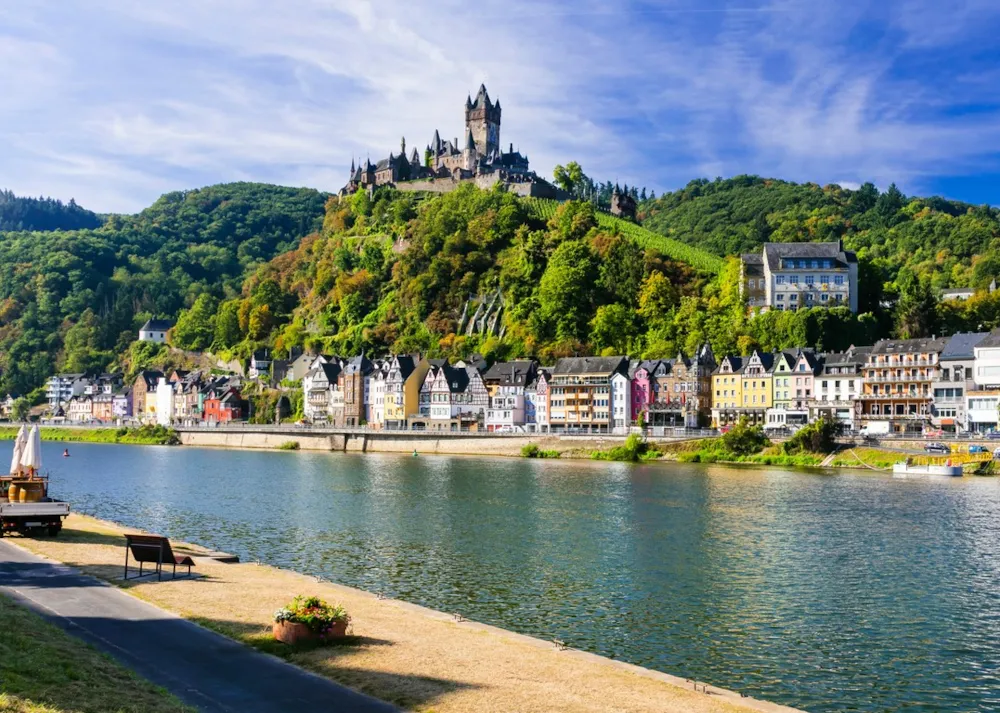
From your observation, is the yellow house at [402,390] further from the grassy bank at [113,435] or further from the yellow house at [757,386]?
the yellow house at [757,386]

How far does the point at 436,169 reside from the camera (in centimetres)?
19462

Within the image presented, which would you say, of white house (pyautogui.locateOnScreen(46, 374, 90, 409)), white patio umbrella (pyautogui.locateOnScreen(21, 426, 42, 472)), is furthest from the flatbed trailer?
white house (pyautogui.locateOnScreen(46, 374, 90, 409))

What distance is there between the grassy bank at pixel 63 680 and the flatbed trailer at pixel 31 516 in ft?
47.5

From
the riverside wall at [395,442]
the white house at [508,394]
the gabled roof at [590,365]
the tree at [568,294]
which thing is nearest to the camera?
the riverside wall at [395,442]

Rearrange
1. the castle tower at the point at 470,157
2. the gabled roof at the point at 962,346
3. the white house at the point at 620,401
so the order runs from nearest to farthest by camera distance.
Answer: the gabled roof at the point at 962,346 → the white house at the point at 620,401 → the castle tower at the point at 470,157

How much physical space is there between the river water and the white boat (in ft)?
12.2

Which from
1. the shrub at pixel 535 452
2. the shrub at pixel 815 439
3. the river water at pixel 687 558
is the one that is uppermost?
the shrub at pixel 815 439

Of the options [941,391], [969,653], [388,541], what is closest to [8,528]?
[388,541]

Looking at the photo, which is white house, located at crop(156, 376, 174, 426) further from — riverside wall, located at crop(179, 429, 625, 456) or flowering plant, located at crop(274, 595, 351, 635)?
flowering plant, located at crop(274, 595, 351, 635)

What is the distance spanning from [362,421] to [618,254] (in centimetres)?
3994

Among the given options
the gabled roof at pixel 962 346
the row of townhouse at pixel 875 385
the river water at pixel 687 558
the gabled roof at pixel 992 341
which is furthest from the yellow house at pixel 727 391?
the river water at pixel 687 558

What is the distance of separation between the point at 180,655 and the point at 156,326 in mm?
184229

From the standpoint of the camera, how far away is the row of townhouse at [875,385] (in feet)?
275

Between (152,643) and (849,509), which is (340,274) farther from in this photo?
(152,643)
